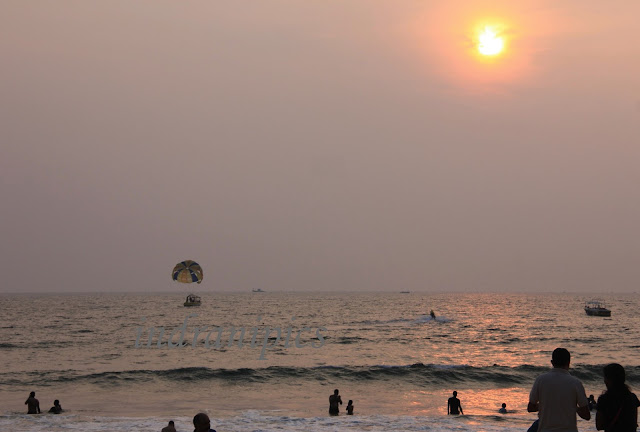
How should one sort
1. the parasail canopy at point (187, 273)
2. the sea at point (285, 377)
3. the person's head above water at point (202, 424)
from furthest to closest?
the parasail canopy at point (187, 273) < the sea at point (285, 377) < the person's head above water at point (202, 424)

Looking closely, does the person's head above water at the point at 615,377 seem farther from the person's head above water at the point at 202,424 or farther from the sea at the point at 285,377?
the sea at the point at 285,377

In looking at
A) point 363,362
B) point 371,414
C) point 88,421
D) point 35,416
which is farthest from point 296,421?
point 363,362

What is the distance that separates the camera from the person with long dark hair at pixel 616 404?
682cm

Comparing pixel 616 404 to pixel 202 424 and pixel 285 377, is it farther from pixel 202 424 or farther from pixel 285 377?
pixel 285 377

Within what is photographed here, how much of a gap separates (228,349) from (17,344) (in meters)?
21.6

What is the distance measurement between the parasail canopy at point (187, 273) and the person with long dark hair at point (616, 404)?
7503 centimetres

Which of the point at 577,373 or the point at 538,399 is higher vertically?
the point at 538,399

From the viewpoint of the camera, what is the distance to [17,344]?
5766 cm

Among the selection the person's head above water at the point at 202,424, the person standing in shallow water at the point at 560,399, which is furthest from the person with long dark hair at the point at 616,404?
the person's head above water at the point at 202,424

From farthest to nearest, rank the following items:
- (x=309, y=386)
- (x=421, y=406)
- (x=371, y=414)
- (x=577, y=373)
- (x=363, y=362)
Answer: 1. (x=363, y=362)
2. (x=577, y=373)
3. (x=309, y=386)
4. (x=421, y=406)
5. (x=371, y=414)

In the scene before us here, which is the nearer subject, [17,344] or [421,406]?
[421,406]

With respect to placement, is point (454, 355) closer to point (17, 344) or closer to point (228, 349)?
point (228, 349)

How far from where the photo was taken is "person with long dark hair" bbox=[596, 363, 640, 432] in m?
Answer: 6.82

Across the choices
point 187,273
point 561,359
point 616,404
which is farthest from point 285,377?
point 187,273
